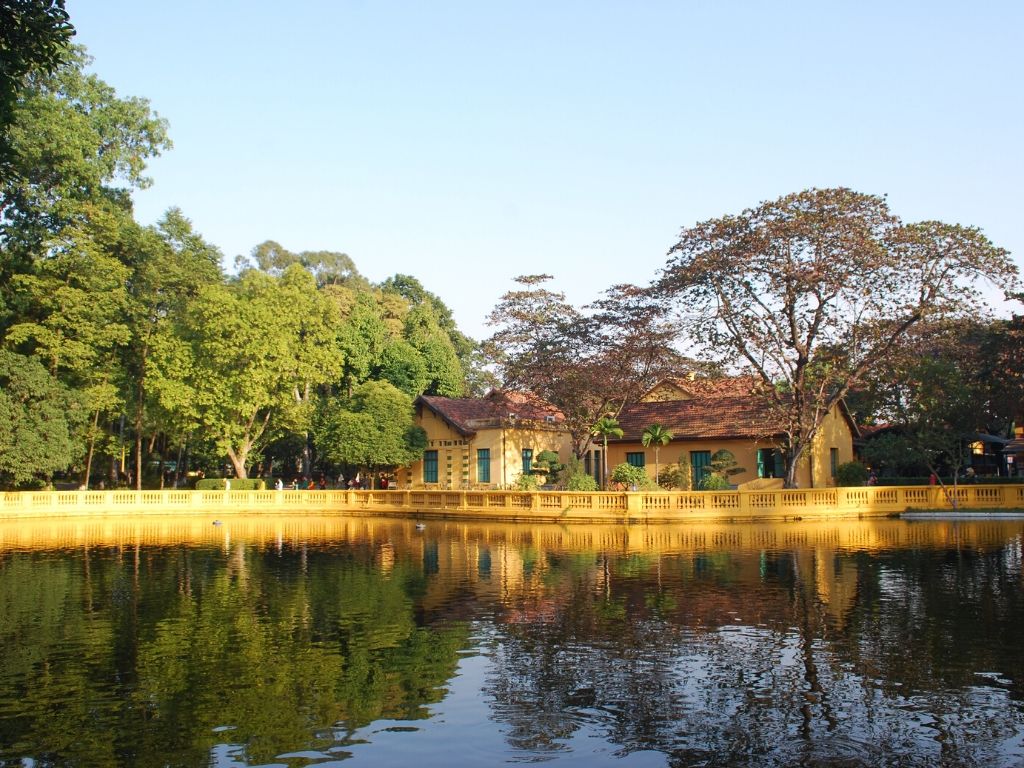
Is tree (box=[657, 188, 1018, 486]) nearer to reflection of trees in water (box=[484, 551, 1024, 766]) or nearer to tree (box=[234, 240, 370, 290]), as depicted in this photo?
reflection of trees in water (box=[484, 551, 1024, 766])

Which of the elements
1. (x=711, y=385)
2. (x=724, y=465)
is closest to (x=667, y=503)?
(x=724, y=465)

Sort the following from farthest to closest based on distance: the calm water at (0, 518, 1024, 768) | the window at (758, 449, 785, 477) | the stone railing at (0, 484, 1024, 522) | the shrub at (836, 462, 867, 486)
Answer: the window at (758, 449, 785, 477)
the shrub at (836, 462, 867, 486)
the stone railing at (0, 484, 1024, 522)
the calm water at (0, 518, 1024, 768)

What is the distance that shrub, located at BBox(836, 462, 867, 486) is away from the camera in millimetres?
42500

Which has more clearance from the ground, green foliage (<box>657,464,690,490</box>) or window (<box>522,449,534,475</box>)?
window (<box>522,449,534,475</box>)

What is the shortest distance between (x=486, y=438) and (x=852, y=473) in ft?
66.1

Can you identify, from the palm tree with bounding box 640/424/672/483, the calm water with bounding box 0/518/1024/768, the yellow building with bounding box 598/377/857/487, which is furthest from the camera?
the yellow building with bounding box 598/377/857/487

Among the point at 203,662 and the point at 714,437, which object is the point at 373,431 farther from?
the point at 203,662

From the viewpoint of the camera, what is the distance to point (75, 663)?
12.0 metres

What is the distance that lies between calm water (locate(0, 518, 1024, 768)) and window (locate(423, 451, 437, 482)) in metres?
31.7

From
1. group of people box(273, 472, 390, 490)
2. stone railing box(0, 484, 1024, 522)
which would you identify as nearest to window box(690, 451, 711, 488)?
stone railing box(0, 484, 1024, 522)

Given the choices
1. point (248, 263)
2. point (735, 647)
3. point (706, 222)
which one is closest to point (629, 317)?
point (706, 222)

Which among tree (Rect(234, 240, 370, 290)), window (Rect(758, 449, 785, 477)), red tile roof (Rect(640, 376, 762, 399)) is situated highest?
tree (Rect(234, 240, 370, 290))

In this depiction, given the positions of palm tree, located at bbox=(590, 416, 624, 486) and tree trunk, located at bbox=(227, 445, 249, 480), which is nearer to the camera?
palm tree, located at bbox=(590, 416, 624, 486)

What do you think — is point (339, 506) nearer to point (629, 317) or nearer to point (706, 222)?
point (629, 317)
